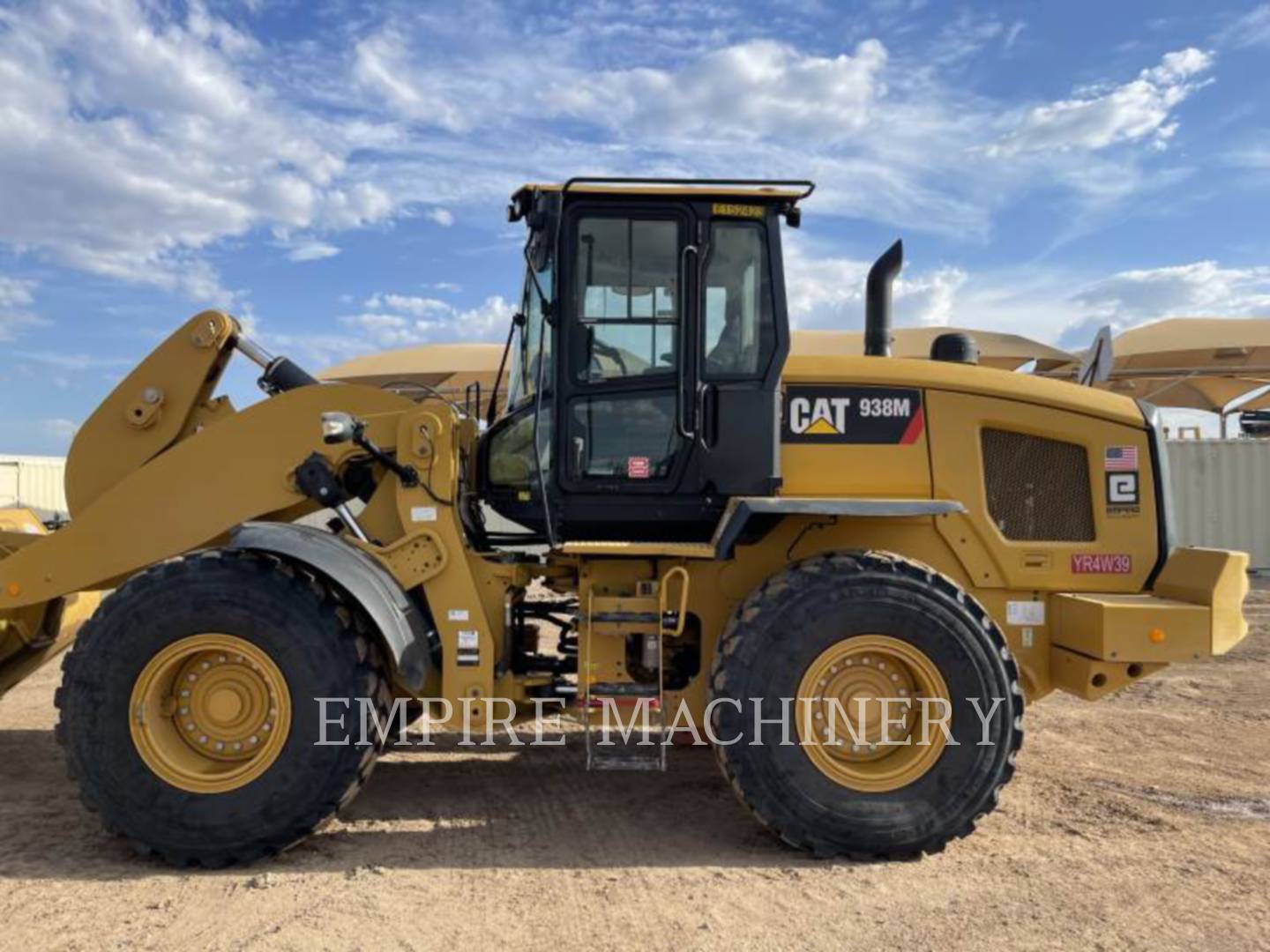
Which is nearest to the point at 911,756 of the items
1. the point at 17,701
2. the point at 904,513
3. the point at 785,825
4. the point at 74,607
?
the point at 785,825

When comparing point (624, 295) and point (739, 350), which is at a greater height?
point (624, 295)

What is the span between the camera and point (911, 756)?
14.4ft

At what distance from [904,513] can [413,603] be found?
2344mm

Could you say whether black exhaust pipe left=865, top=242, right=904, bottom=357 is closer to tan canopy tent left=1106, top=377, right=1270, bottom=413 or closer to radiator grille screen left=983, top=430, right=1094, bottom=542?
radiator grille screen left=983, top=430, right=1094, bottom=542

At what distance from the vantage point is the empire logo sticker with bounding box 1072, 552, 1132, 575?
487 centimetres

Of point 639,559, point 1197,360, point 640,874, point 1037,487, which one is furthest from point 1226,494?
point 640,874

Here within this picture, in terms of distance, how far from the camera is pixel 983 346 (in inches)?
567

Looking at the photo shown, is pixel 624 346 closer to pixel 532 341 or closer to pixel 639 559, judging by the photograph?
pixel 532 341

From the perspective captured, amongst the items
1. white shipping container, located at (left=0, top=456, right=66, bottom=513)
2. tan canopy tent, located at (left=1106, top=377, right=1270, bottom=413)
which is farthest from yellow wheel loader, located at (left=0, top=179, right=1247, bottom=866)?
white shipping container, located at (left=0, top=456, right=66, bottom=513)

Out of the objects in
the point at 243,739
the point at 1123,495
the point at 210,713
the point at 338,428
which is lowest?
the point at 243,739

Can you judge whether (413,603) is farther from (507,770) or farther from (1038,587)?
(1038,587)

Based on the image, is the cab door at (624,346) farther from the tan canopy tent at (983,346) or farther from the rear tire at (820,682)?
the tan canopy tent at (983,346)

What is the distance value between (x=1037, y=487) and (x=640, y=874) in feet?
8.92

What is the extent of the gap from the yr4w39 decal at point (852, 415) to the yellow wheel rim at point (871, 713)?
1.02 metres
